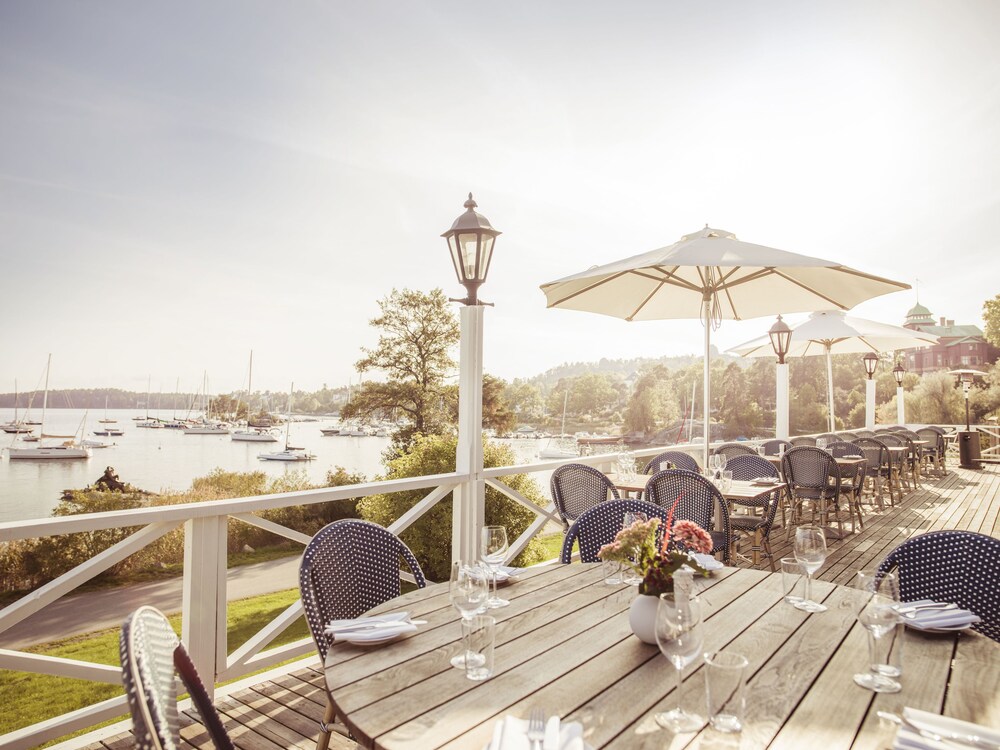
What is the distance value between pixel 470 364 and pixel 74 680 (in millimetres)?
8219

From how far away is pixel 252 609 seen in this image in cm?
1062

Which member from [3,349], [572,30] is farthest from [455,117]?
[3,349]

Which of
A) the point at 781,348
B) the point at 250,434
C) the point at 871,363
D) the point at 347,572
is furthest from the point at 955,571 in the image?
the point at 250,434

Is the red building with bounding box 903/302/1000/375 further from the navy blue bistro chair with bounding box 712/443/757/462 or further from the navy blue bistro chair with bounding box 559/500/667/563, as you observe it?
the navy blue bistro chair with bounding box 559/500/667/563

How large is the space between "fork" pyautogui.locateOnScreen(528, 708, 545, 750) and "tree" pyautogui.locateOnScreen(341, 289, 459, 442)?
21230 mm

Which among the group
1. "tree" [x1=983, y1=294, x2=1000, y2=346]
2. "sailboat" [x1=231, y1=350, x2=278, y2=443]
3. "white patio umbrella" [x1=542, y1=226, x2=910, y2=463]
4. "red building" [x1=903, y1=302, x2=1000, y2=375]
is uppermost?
"red building" [x1=903, y1=302, x2=1000, y2=375]

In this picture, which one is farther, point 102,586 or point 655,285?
point 102,586

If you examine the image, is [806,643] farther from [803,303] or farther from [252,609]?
[252,609]

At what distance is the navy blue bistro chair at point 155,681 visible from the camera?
0.84m

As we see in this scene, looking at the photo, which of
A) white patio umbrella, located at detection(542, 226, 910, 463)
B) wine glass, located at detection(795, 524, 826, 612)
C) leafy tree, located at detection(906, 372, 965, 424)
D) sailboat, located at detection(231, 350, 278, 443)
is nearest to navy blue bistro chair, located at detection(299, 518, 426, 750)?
wine glass, located at detection(795, 524, 826, 612)

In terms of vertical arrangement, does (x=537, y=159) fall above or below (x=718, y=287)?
above

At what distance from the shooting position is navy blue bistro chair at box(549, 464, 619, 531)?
176 inches

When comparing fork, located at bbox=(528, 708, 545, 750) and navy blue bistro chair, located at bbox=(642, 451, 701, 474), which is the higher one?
navy blue bistro chair, located at bbox=(642, 451, 701, 474)

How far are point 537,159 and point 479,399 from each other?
11990 millimetres
